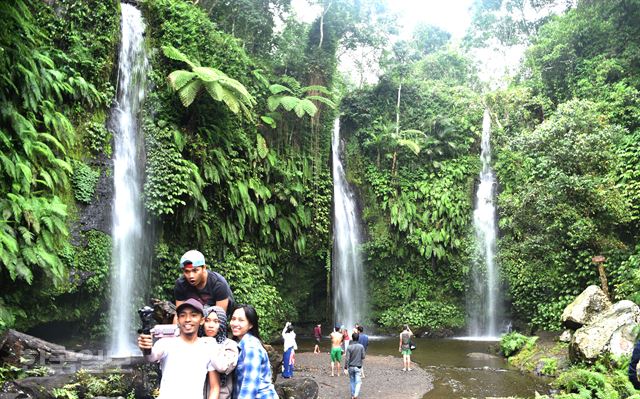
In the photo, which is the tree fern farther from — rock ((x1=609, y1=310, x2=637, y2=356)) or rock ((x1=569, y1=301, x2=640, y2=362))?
rock ((x1=609, y1=310, x2=637, y2=356))

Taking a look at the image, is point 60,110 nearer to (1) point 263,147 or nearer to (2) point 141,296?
(2) point 141,296

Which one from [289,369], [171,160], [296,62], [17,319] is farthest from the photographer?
[296,62]

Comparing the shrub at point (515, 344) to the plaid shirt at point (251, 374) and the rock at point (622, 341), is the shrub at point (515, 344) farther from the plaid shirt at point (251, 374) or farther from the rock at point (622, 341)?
the plaid shirt at point (251, 374)

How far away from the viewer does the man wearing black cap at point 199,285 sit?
3.76m

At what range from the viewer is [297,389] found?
312 inches

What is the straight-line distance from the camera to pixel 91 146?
12.7 metres

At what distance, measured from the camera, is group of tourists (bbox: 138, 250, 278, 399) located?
9.98 feet

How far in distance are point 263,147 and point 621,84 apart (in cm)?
1359

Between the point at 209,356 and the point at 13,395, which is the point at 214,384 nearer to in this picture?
the point at 209,356

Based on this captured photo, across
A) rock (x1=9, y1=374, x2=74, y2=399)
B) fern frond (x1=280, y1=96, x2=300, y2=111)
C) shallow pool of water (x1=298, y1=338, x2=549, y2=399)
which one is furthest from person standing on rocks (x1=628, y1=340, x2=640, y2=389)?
fern frond (x1=280, y1=96, x2=300, y2=111)

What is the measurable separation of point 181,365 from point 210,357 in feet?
0.60

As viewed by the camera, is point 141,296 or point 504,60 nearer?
point 141,296

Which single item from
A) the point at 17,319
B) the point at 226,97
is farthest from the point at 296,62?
the point at 17,319

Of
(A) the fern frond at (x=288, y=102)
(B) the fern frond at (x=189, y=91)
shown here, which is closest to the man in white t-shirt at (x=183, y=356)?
(B) the fern frond at (x=189, y=91)
